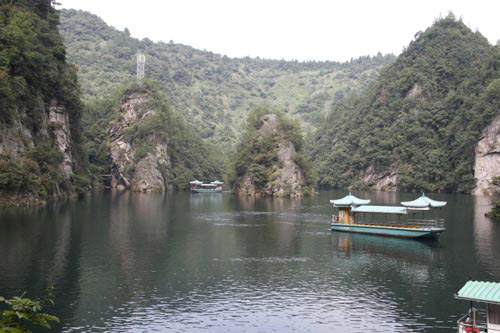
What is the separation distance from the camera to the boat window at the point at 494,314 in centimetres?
2436

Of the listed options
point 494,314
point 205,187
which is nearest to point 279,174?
point 205,187

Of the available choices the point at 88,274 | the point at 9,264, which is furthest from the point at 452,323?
the point at 9,264

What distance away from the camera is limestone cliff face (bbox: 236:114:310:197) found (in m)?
157

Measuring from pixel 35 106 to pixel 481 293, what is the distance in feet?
304

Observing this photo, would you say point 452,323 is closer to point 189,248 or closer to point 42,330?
point 42,330

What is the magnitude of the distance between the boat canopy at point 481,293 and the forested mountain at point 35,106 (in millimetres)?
74375

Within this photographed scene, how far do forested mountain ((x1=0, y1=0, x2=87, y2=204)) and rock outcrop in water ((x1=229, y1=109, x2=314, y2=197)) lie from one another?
179ft

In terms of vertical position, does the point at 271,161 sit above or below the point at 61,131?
below

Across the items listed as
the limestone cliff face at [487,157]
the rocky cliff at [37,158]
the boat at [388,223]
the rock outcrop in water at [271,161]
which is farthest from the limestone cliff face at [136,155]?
the boat at [388,223]

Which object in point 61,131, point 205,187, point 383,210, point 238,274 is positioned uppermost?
point 61,131

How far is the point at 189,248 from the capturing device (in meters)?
56.6

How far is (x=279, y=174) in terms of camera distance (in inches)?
6220

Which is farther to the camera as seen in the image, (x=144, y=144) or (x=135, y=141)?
(x=135, y=141)

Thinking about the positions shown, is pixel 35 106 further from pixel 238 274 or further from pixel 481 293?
pixel 481 293
